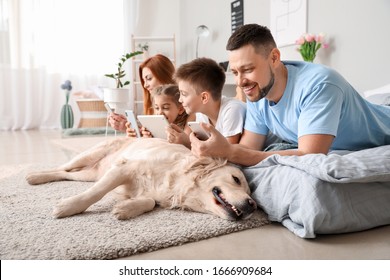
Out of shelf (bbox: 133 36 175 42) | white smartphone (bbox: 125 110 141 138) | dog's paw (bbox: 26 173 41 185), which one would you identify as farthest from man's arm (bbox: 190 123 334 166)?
shelf (bbox: 133 36 175 42)

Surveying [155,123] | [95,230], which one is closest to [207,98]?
[155,123]

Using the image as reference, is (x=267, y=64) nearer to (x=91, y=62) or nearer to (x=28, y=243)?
(x=28, y=243)

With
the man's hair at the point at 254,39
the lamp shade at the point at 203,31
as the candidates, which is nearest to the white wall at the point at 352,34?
the lamp shade at the point at 203,31

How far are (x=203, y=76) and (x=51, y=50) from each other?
18.6ft

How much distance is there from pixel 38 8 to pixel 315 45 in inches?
205

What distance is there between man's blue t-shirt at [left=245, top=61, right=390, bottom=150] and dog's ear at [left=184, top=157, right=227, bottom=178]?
381 mm

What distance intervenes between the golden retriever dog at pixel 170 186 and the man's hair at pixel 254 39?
53 cm

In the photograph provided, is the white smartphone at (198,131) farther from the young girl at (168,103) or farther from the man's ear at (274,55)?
the man's ear at (274,55)

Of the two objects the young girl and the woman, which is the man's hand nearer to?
the young girl

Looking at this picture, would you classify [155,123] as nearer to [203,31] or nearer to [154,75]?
[154,75]

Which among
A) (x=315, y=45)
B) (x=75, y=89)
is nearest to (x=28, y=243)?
(x=315, y=45)

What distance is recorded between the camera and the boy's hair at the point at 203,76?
2.17m

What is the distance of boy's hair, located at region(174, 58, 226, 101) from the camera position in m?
2.17

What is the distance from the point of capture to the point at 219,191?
155cm
